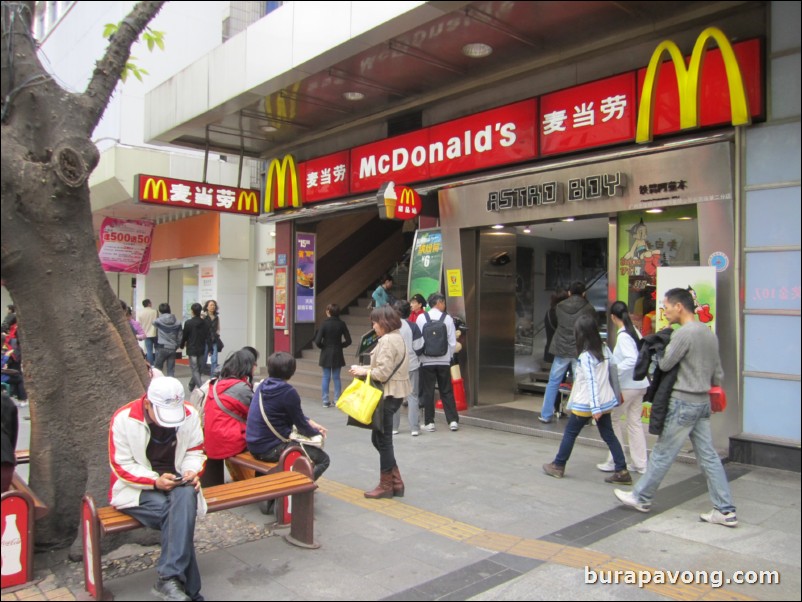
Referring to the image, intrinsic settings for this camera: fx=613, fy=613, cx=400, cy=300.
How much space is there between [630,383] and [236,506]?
386 centimetres

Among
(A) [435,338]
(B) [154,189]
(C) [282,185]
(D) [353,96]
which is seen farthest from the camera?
(C) [282,185]

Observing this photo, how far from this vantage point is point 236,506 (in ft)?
13.0

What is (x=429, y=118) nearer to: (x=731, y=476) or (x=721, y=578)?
(x=731, y=476)

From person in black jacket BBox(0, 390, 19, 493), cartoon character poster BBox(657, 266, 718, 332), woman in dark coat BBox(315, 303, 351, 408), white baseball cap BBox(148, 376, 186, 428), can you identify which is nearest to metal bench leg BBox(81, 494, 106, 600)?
person in black jacket BBox(0, 390, 19, 493)

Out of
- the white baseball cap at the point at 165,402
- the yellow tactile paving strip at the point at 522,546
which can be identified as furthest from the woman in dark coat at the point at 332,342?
the white baseball cap at the point at 165,402

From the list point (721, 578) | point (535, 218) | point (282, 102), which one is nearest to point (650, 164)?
point (535, 218)

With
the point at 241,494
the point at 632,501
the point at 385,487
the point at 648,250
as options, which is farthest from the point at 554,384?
the point at 241,494

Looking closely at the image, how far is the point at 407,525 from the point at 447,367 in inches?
138

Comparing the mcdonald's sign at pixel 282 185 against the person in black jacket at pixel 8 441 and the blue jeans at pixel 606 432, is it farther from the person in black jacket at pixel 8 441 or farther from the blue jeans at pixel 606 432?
the person in black jacket at pixel 8 441

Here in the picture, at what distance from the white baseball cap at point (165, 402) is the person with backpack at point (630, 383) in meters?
4.02

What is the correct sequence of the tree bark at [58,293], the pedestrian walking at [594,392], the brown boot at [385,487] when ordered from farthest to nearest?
the pedestrian walking at [594,392] → the brown boot at [385,487] → the tree bark at [58,293]

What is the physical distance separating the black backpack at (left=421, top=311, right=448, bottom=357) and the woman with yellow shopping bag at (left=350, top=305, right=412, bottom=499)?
8.24 ft

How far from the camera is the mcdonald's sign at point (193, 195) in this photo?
34.8ft

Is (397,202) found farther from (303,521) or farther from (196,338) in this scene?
(303,521)
